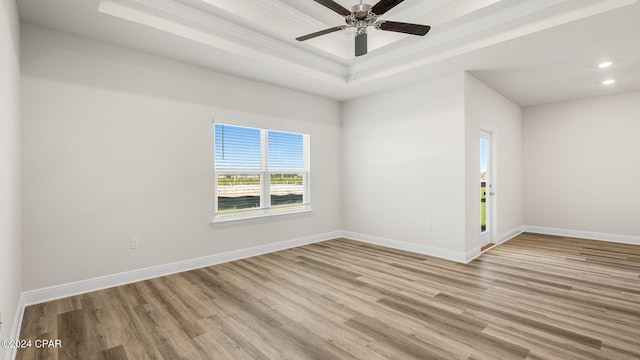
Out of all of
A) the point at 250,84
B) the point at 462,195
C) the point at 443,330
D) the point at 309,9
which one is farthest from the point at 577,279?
the point at 250,84

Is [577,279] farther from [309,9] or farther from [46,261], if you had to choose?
[46,261]

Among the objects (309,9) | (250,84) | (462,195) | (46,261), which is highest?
(309,9)

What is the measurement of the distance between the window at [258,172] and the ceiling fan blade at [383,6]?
8.91 ft

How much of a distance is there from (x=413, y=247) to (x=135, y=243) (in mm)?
3982

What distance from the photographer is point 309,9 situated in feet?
11.9

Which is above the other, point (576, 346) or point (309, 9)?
point (309, 9)

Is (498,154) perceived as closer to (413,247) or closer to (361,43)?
(413,247)

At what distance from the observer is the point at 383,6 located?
8.08 ft

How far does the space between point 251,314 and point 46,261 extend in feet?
7.27

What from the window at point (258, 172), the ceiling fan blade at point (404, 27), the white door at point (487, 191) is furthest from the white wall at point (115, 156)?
the white door at point (487, 191)

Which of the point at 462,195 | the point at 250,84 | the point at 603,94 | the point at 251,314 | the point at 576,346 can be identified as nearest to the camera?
the point at 576,346

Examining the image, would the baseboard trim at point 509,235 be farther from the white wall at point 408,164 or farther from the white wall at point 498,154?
the white wall at point 408,164

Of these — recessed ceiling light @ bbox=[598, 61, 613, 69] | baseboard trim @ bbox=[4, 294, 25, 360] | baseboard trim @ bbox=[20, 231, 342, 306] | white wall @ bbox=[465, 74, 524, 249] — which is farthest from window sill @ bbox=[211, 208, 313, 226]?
recessed ceiling light @ bbox=[598, 61, 613, 69]

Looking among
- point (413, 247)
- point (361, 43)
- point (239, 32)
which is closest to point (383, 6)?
point (361, 43)
